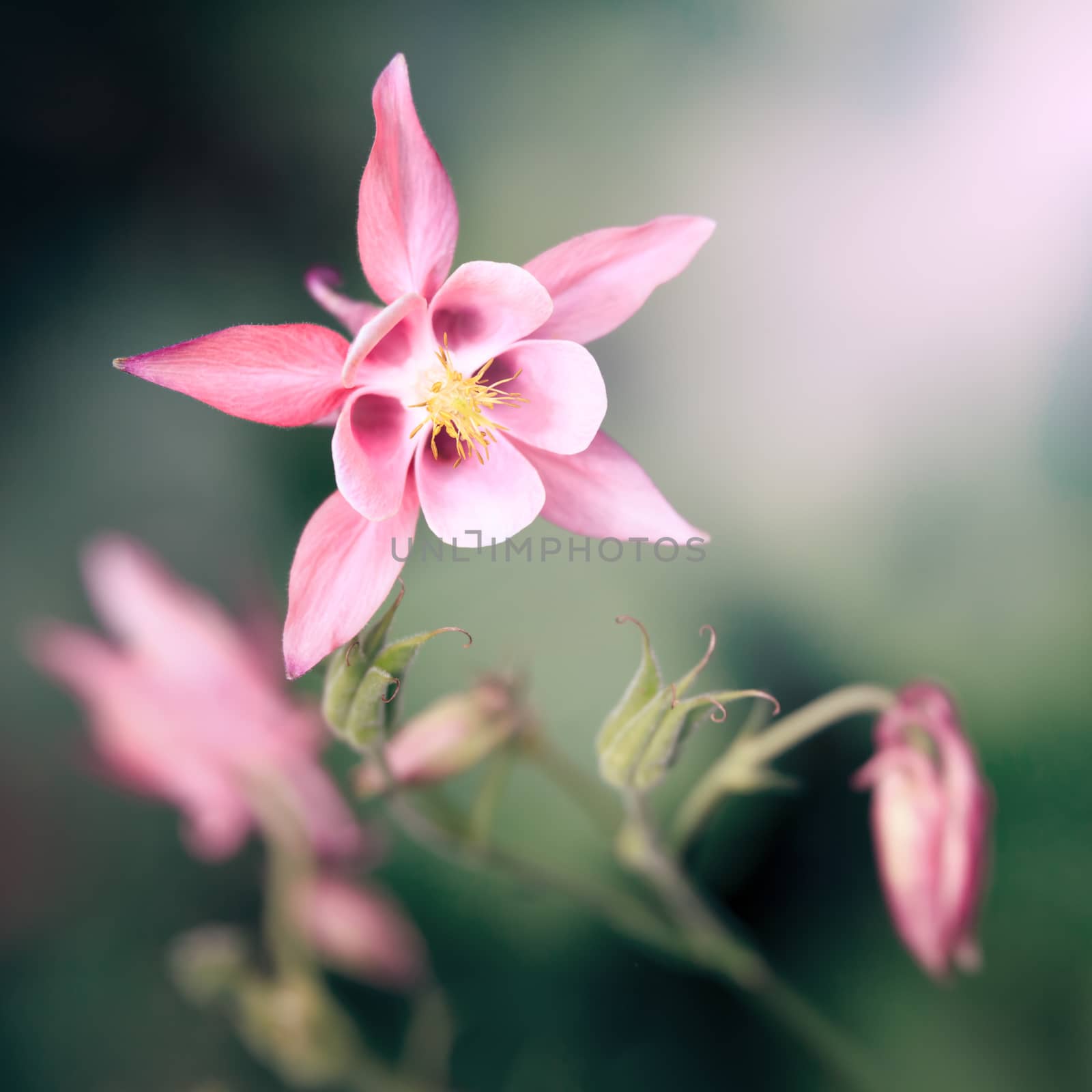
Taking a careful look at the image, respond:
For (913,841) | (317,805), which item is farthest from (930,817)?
(317,805)

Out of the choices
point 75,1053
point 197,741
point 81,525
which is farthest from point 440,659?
point 75,1053

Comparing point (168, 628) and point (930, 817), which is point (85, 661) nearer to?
point (168, 628)

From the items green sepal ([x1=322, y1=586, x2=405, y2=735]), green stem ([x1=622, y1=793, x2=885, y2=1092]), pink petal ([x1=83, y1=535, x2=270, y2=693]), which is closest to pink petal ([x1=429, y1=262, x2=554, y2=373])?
green sepal ([x1=322, y1=586, x2=405, y2=735])

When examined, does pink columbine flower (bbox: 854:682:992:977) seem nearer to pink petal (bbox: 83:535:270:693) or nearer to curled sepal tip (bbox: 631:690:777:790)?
curled sepal tip (bbox: 631:690:777:790)

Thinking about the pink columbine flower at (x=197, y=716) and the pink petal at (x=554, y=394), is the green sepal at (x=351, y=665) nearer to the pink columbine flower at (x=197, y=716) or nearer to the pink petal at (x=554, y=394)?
the pink petal at (x=554, y=394)

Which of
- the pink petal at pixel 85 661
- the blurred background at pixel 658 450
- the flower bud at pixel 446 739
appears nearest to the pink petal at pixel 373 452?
the flower bud at pixel 446 739
